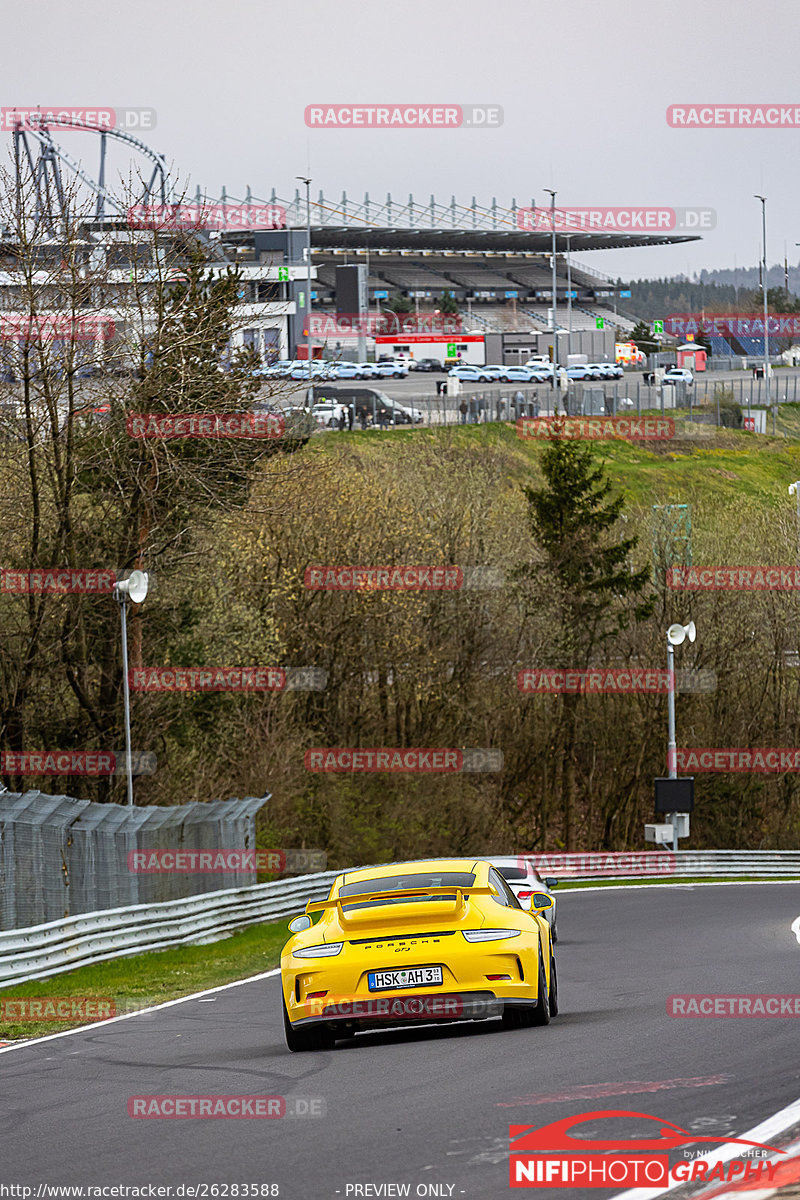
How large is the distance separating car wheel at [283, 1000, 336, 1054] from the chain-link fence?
9100mm

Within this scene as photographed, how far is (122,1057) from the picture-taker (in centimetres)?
1193

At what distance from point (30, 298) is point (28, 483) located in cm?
516

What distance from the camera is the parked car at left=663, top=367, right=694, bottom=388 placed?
108 meters

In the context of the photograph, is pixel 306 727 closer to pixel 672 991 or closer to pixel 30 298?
pixel 30 298

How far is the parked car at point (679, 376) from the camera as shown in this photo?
108 metres

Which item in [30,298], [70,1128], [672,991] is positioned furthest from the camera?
[30,298]

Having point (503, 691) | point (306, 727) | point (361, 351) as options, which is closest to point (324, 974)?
point (306, 727)

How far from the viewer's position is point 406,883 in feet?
38.3

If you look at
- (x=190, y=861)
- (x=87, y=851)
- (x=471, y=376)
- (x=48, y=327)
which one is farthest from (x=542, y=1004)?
(x=471, y=376)

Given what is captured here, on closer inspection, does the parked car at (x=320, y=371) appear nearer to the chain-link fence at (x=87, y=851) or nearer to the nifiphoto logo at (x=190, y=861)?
the nifiphoto logo at (x=190, y=861)

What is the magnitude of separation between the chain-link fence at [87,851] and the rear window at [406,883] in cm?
881

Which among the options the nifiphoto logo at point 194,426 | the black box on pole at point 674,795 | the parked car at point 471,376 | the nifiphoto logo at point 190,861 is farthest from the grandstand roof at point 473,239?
the nifiphoto logo at point 190,861

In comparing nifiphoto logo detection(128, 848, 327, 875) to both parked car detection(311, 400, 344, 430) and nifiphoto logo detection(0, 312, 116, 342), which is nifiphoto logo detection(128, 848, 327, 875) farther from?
parked car detection(311, 400, 344, 430)

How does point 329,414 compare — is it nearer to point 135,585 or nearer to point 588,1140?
point 135,585
